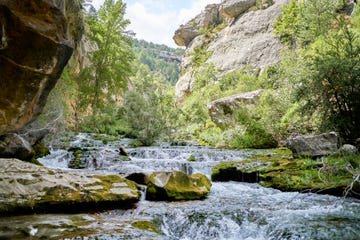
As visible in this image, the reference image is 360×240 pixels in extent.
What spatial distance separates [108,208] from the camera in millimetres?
6094

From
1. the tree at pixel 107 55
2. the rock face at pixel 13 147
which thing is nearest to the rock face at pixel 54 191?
the rock face at pixel 13 147

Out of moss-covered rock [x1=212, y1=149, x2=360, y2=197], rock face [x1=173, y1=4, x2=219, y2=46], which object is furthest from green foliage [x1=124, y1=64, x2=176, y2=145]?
rock face [x1=173, y1=4, x2=219, y2=46]

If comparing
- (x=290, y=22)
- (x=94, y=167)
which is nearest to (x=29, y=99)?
(x=94, y=167)

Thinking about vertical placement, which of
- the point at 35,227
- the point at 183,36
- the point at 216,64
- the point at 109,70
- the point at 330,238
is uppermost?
the point at 183,36

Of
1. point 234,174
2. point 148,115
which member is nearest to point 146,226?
point 234,174

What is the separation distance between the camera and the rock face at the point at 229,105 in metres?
22.0

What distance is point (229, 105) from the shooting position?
2269 centimetres

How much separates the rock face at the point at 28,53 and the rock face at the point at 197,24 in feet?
195

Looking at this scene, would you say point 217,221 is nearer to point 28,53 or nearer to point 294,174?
point 294,174

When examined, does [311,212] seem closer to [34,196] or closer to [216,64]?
[34,196]

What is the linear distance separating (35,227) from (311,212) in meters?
5.11

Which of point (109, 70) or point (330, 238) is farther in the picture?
point (109, 70)

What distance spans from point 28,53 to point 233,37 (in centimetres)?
4945

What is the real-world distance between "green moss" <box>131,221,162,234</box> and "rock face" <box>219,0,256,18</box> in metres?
54.7
